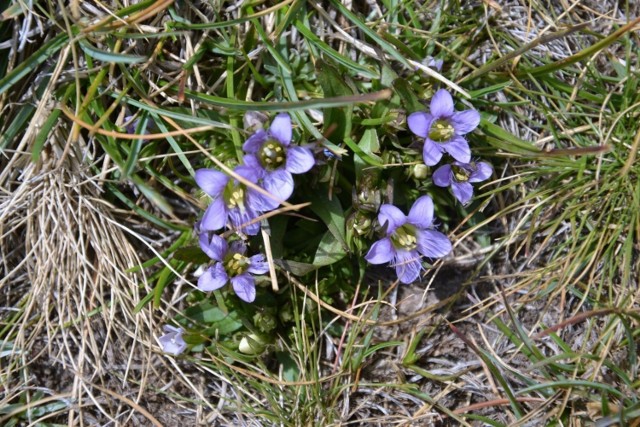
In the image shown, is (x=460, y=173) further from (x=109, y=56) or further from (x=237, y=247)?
(x=109, y=56)

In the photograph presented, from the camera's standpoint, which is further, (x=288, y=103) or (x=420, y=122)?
(x=420, y=122)

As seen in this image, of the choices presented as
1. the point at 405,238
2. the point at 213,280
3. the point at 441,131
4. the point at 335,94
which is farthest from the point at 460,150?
the point at 213,280

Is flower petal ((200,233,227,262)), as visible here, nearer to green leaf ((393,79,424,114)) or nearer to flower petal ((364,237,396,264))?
flower petal ((364,237,396,264))

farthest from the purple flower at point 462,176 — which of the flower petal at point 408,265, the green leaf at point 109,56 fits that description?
the green leaf at point 109,56

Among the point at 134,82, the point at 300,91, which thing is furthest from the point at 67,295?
the point at 300,91

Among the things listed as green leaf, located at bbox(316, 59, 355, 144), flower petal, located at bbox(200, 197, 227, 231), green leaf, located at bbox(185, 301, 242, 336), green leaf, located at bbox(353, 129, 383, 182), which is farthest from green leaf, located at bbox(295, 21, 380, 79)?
green leaf, located at bbox(185, 301, 242, 336)

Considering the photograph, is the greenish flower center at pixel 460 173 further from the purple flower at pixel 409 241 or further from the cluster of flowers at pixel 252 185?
the cluster of flowers at pixel 252 185
